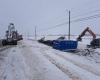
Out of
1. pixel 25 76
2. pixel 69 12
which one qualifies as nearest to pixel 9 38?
pixel 69 12

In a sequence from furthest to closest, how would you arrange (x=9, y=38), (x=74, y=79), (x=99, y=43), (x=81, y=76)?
1. (x=9, y=38)
2. (x=99, y=43)
3. (x=81, y=76)
4. (x=74, y=79)

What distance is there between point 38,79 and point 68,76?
152cm

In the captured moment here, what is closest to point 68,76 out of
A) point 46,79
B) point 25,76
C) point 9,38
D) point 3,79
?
point 46,79

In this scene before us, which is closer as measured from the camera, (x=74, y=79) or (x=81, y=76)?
(x=74, y=79)

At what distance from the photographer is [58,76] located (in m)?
12.0

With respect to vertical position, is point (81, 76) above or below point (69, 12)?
below

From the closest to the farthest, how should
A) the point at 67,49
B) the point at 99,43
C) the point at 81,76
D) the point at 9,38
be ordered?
the point at 81,76 < the point at 67,49 < the point at 99,43 < the point at 9,38

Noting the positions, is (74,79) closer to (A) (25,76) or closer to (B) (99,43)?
(A) (25,76)

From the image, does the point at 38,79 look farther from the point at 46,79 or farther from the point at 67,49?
the point at 67,49

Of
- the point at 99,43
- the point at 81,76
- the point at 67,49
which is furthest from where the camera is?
the point at 99,43

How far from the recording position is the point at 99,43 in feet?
123

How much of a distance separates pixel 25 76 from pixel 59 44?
23.0 m

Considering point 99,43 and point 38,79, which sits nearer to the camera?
point 38,79

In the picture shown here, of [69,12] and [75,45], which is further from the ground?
[69,12]
